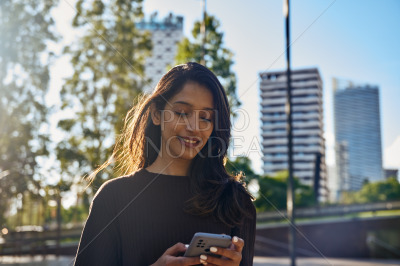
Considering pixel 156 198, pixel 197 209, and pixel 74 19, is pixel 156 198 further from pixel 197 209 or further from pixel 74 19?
pixel 74 19

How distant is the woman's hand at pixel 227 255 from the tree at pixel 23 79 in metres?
14.1

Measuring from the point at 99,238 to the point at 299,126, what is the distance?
80931mm

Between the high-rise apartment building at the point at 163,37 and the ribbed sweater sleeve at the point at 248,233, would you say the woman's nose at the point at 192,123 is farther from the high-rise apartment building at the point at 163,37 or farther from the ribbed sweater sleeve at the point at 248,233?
the high-rise apartment building at the point at 163,37

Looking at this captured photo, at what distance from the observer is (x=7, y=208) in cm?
1451

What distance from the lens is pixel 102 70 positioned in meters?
17.0

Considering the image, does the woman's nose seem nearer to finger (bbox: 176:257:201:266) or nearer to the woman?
the woman

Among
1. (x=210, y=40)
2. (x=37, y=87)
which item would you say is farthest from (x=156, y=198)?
(x=37, y=87)

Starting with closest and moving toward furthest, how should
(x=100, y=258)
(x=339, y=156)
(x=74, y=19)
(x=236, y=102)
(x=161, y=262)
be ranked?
(x=161, y=262)
(x=100, y=258)
(x=236, y=102)
(x=74, y=19)
(x=339, y=156)

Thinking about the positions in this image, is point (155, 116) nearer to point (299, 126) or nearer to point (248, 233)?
point (248, 233)

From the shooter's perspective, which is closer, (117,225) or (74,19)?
(117,225)

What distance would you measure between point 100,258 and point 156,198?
0.31 m

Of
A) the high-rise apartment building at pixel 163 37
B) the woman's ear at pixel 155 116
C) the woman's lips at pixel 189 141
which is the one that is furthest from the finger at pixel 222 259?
the high-rise apartment building at pixel 163 37

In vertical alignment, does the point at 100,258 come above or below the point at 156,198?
below

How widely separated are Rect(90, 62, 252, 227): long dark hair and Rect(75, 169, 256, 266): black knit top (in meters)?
0.05
